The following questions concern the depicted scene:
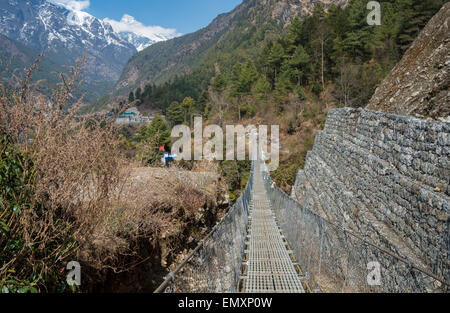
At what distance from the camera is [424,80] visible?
3846mm

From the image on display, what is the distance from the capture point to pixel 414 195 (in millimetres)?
2342

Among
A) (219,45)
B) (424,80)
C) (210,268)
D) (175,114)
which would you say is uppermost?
(219,45)

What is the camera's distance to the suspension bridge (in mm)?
1778

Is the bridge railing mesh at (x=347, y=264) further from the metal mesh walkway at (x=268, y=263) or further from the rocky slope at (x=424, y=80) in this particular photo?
the rocky slope at (x=424, y=80)

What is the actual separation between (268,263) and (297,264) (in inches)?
17.8

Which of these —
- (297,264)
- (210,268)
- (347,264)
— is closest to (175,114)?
(297,264)

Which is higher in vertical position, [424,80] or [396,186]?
[424,80]

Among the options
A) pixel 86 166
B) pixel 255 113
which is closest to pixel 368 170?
pixel 86 166

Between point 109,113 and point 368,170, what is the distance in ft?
11.9

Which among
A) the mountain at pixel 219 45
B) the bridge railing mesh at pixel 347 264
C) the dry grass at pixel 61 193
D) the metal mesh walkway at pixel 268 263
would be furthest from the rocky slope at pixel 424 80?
the mountain at pixel 219 45

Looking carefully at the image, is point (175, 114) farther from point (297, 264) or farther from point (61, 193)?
point (61, 193)

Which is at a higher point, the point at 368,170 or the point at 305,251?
the point at 368,170

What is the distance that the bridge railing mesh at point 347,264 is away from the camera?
1839mm
